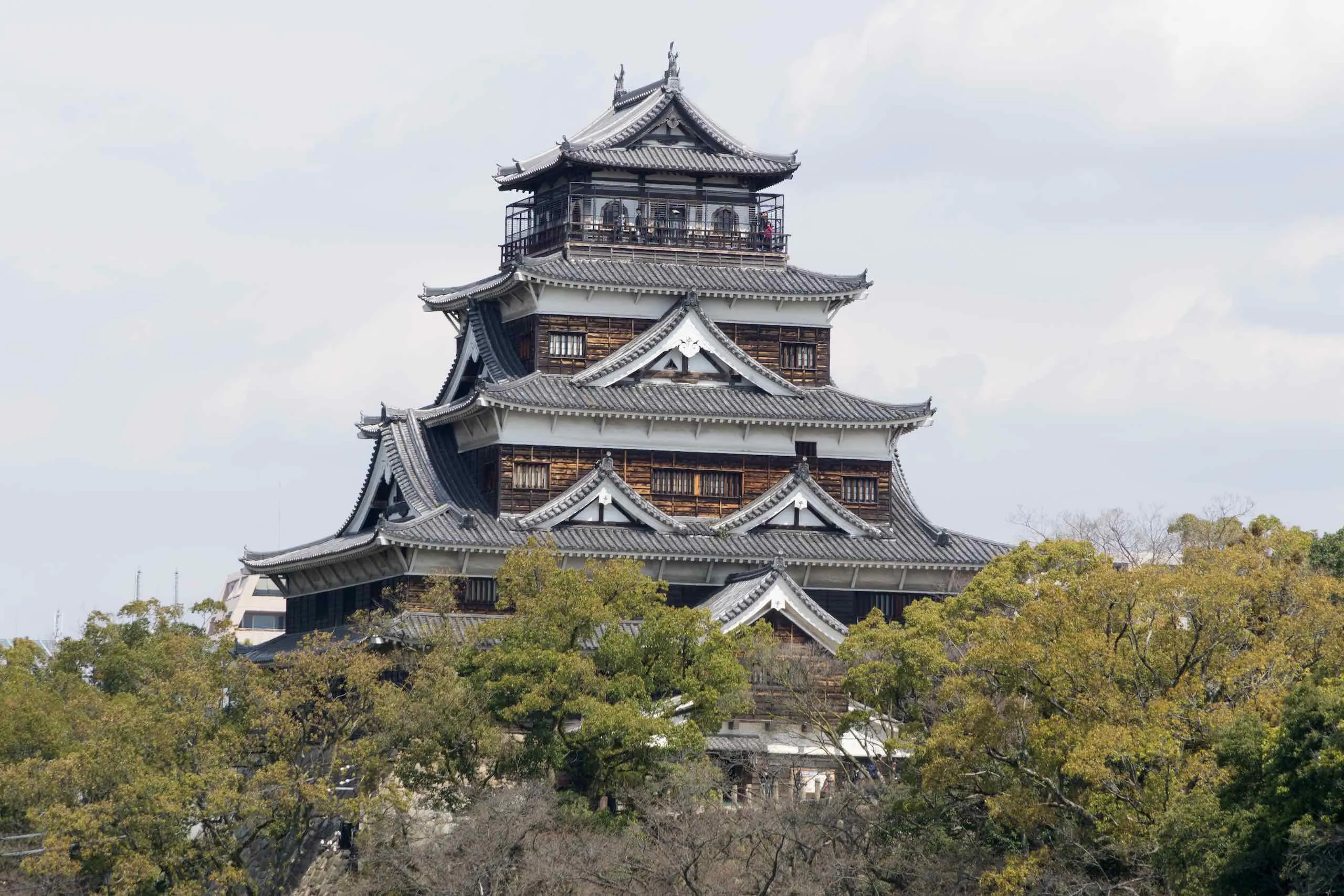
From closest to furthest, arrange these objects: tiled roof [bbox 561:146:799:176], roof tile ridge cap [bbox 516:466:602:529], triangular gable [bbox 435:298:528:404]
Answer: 1. roof tile ridge cap [bbox 516:466:602:529]
2. triangular gable [bbox 435:298:528:404]
3. tiled roof [bbox 561:146:799:176]

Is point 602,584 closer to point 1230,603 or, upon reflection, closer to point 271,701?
point 271,701

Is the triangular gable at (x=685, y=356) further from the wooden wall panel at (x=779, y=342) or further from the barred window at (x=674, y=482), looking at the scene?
the barred window at (x=674, y=482)

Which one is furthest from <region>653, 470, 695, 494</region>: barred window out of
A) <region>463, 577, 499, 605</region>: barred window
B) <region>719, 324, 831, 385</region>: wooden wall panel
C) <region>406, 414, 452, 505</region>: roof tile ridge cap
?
<region>463, 577, 499, 605</region>: barred window

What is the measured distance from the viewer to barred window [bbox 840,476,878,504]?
153 feet

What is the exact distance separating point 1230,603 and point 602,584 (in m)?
11.1

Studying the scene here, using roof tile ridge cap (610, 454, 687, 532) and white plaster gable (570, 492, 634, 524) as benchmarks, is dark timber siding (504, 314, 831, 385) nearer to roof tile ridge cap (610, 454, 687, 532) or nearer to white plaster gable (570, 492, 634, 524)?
roof tile ridge cap (610, 454, 687, 532)

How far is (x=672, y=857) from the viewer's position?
31.9 m

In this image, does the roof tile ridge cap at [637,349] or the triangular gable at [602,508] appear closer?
the triangular gable at [602,508]

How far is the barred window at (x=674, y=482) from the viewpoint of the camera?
45.2 m

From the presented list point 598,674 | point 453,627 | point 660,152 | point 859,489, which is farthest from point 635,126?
point 598,674

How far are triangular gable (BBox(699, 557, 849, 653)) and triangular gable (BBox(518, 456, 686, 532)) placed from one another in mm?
2442

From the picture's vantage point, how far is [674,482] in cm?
4534

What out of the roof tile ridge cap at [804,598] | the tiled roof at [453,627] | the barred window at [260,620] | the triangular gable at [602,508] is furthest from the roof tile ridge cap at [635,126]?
the barred window at [260,620]

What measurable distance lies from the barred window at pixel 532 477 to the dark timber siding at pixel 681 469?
0.06 meters
